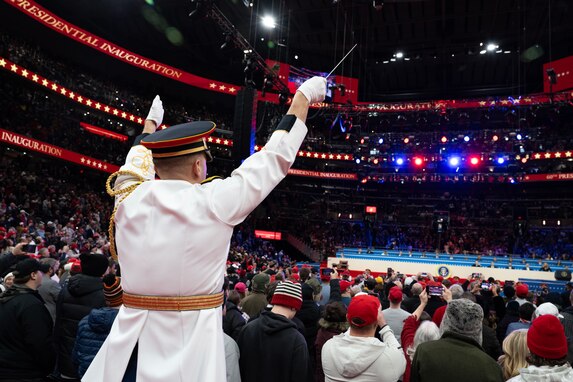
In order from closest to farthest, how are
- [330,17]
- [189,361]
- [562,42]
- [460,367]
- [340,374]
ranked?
[189,361] → [460,367] → [340,374] → [330,17] → [562,42]

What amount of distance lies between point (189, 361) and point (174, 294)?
0.22 metres

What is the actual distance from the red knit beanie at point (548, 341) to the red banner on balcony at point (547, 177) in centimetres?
3079

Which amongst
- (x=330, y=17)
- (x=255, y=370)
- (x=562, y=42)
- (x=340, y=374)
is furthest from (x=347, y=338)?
(x=562, y=42)

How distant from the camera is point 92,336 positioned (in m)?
3.13

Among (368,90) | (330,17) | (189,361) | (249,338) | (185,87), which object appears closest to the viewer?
(189,361)

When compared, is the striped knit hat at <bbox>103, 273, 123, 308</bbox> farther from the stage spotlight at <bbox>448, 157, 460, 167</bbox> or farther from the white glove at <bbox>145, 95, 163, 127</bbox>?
the stage spotlight at <bbox>448, 157, 460, 167</bbox>

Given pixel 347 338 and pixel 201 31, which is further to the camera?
pixel 201 31

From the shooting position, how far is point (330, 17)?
24.4 m

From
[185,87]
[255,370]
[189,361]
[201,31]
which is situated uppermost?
[201,31]

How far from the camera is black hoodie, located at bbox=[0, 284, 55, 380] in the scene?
3.35 metres

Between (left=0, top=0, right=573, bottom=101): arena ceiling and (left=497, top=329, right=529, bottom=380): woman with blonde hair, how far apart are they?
17.9 m

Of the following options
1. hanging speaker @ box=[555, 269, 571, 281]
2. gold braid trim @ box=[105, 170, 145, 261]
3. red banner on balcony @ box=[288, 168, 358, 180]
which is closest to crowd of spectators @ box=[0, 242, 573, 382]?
gold braid trim @ box=[105, 170, 145, 261]

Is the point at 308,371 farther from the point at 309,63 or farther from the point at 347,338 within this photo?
the point at 309,63

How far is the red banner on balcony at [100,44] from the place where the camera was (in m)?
19.8
